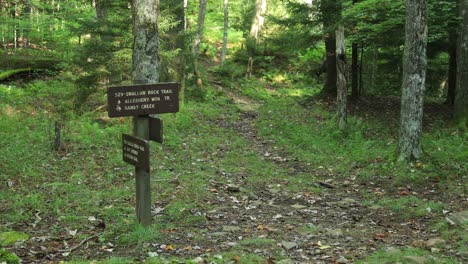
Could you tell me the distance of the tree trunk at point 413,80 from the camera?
1037 cm

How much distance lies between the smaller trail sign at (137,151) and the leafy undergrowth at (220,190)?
3.34 ft

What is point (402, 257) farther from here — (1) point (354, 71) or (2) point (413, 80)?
(1) point (354, 71)

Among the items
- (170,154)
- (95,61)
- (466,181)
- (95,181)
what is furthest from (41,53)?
(466,181)

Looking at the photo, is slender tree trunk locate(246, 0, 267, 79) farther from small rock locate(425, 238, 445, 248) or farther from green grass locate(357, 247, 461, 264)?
green grass locate(357, 247, 461, 264)

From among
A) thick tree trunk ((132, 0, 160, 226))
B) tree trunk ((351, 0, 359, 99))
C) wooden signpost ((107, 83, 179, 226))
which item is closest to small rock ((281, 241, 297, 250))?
wooden signpost ((107, 83, 179, 226))

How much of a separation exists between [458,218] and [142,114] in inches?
208

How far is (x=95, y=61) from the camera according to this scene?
14062mm

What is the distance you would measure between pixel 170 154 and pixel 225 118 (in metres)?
6.64

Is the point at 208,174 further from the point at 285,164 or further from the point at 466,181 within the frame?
the point at 466,181

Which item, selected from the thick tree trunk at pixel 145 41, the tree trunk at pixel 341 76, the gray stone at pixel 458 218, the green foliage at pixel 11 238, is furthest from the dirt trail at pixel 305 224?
the tree trunk at pixel 341 76

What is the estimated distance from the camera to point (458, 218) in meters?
7.00

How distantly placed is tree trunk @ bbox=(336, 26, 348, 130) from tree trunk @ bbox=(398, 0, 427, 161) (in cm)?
401

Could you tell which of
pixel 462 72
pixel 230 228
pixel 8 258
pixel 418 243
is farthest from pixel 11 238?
pixel 462 72

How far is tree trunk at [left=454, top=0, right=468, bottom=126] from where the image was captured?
42.5 feet
